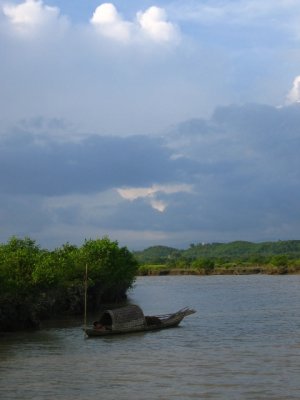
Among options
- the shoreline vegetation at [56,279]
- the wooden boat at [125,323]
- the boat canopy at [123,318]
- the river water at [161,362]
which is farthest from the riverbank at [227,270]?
the boat canopy at [123,318]

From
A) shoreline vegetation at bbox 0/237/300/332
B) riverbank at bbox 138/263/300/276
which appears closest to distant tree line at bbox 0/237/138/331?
shoreline vegetation at bbox 0/237/300/332

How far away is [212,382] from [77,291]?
3260cm

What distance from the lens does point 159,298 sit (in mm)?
81125

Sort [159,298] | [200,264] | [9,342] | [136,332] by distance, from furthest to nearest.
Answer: [200,264] → [159,298] → [136,332] → [9,342]

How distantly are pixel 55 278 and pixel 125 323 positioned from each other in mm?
6489

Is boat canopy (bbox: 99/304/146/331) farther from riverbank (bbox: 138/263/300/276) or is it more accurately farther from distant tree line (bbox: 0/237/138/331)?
riverbank (bbox: 138/263/300/276)

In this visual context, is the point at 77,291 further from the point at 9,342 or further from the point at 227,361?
the point at 227,361

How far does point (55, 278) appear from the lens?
151 ft

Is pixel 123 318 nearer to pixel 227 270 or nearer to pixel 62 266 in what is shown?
pixel 62 266

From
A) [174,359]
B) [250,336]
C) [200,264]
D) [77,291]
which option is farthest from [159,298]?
[200,264]

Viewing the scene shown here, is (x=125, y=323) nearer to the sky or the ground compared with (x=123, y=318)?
nearer to the ground

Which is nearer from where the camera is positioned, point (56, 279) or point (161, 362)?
point (161, 362)

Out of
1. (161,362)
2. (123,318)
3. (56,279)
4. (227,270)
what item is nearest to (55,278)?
(56,279)

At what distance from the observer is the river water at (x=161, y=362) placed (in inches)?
949
